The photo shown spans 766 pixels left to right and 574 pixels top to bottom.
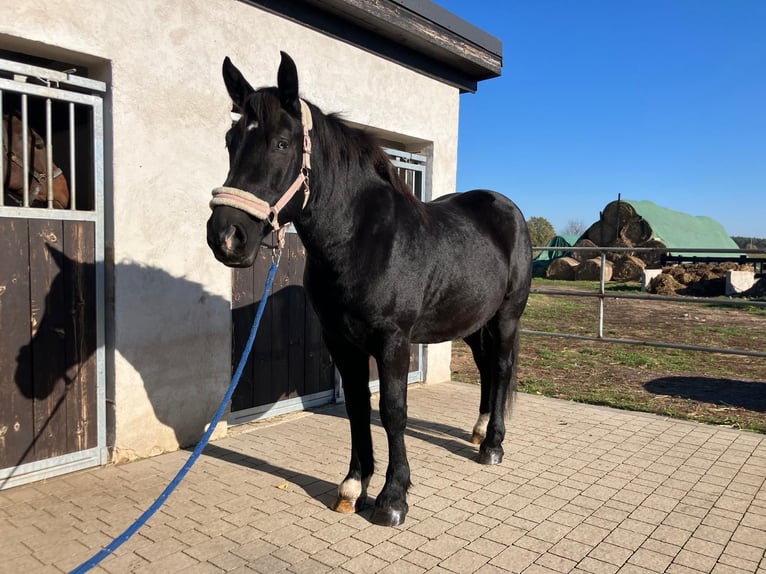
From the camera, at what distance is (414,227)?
10.3ft

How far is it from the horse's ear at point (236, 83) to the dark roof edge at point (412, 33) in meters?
2.20

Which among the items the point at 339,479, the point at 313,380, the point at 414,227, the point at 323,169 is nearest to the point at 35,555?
the point at 339,479


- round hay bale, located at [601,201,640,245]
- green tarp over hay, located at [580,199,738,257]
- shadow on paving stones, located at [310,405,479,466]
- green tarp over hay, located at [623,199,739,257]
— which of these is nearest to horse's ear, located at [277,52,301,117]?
shadow on paving stones, located at [310,405,479,466]

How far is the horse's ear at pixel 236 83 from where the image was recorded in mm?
2533

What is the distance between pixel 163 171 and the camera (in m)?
3.90

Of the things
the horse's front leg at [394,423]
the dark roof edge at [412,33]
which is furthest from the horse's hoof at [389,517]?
the dark roof edge at [412,33]

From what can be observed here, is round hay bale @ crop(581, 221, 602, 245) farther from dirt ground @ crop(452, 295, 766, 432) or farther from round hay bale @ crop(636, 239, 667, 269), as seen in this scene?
dirt ground @ crop(452, 295, 766, 432)

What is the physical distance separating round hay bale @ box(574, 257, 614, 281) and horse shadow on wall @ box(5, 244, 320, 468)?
67.2 ft

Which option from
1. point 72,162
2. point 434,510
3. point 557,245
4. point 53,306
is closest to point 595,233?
point 557,245

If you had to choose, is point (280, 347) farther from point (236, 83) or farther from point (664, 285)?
point (664, 285)

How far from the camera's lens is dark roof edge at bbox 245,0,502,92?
189 inches

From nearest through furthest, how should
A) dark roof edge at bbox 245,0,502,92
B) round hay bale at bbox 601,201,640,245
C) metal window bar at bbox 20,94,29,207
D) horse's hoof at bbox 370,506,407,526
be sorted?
horse's hoof at bbox 370,506,407,526 → metal window bar at bbox 20,94,29,207 → dark roof edge at bbox 245,0,502,92 → round hay bale at bbox 601,201,640,245

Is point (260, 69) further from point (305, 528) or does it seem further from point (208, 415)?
point (305, 528)

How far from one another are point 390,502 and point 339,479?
72cm
